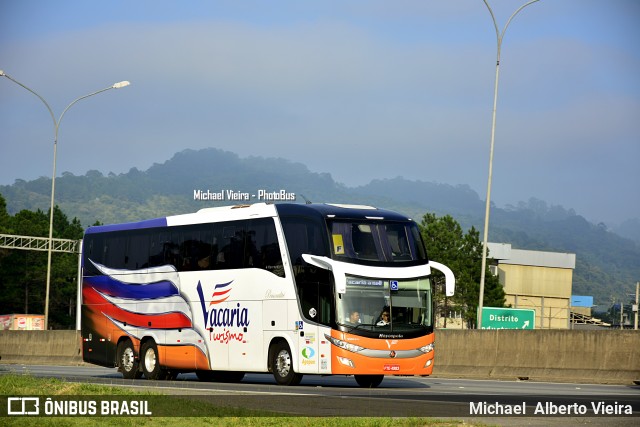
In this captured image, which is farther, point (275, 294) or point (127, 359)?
point (127, 359)

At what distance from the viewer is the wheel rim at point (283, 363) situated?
86.2ft

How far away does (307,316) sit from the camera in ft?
84.3

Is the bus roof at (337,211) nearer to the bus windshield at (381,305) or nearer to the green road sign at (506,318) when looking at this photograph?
the bus windshield at (381,305)

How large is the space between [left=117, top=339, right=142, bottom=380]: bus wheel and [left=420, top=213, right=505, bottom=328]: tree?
8464 centimetres

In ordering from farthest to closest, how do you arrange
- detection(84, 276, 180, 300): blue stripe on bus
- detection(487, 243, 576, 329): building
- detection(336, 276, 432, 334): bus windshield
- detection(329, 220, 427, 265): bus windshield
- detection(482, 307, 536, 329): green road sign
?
1. detection(487, 243, 576, 329): building
2. detection(482, 307, 536, 329): green road sign
3. detection(84, 276, 180, 300): blue stripe on bus
4. detection(329, 220, 427, 265): bus windshield
5. detection(336, 276, 432, 334): bus windshield

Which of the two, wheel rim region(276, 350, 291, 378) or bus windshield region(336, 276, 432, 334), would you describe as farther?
wheel rim region(276, 350, 291, 378)

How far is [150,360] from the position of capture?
30.9m

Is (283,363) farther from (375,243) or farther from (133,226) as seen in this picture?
(133,226)

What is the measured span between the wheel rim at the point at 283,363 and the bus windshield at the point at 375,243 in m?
2.88

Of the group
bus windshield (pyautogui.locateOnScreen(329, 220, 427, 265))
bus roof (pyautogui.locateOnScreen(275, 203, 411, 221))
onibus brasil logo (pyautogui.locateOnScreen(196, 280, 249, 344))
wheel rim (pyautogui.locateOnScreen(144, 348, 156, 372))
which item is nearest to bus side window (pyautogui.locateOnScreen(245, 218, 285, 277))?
bus roof (pyautogui.locateOnScreen(275, 203, 411, 221))

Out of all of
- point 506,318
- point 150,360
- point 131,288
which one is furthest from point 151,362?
point 506,318

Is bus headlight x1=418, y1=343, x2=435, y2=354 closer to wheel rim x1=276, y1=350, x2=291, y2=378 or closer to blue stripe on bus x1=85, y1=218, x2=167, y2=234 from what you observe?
wheel rim x1=276, y1=350, x2=291, y2=378

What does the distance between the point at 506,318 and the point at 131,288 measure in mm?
16333

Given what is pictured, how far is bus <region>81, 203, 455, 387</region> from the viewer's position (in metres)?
25.1
